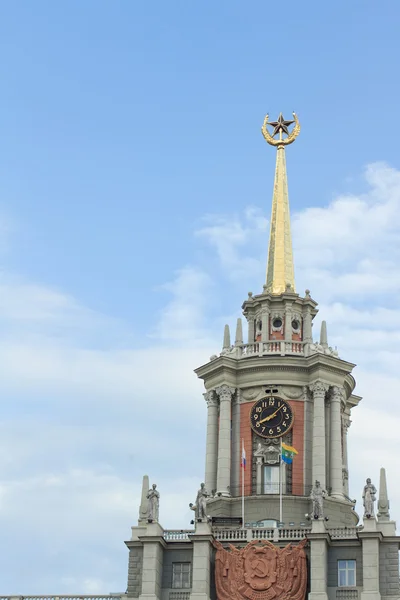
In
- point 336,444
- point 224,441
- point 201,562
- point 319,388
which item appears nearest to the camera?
point 201,562

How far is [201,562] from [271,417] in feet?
46.0

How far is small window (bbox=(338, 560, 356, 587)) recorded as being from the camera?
77625 mm

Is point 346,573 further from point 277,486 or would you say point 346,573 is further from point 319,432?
point 319,432

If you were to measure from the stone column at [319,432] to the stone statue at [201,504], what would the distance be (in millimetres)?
8445

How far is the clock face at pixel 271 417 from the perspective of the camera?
291ft

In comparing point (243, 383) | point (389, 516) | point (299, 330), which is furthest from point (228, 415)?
point (389, 516)

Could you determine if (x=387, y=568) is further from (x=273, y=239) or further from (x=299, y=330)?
(x=273, y=239)

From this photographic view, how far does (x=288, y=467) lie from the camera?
3457 inches

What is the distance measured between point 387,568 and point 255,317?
2490 centimetres

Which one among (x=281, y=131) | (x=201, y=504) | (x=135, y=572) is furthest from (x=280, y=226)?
(x=135, y=572)

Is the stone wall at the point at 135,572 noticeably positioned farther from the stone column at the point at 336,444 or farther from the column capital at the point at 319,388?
the column capital at the point at 319,388

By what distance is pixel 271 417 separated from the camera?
89188 mm

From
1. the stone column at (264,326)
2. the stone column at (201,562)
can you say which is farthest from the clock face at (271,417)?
the stone column at (201,562)

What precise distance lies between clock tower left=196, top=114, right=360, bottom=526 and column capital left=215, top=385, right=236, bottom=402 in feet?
0.23
